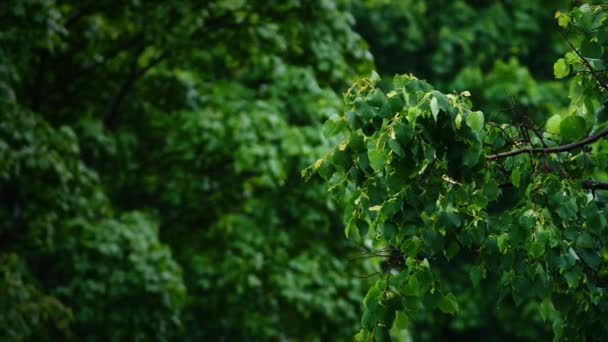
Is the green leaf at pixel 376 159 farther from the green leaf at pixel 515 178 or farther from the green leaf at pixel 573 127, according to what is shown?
the green leaf at pixel 573 127

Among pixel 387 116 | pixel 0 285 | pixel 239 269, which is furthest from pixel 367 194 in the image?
pixel 239 269

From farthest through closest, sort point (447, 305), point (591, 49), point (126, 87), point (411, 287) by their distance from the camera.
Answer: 1. point (126, 87)
2. point (591, 49)
3. point (447, 305)
4. point (411, 287)

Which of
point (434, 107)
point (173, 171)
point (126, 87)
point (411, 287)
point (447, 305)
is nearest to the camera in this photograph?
point (434, 107)

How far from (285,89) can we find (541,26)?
895cm

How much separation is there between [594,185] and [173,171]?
25.4 feet

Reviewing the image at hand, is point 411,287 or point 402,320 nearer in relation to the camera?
point 411,287

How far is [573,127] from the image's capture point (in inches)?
170

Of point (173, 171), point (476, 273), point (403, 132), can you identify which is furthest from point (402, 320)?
point (173, 171)

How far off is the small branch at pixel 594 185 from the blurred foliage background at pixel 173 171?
5166 mm

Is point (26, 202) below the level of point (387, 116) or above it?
above

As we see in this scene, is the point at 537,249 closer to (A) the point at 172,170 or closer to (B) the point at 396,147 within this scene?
(B) the point at 396,147

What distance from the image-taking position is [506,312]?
17938 mm

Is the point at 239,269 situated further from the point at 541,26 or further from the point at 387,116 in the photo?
the point at 541,26

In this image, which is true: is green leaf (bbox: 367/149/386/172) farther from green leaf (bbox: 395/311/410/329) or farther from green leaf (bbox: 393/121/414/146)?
green leaf (bbox: 395/311/410/329)
